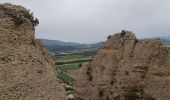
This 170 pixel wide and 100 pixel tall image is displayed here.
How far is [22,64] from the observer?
66.0 feet

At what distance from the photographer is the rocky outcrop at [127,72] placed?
1415 inches

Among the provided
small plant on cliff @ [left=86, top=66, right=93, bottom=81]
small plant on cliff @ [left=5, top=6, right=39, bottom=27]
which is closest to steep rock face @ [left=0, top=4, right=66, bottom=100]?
small plant on cliff @ [left=5, top=6, right=39, bottom=27]

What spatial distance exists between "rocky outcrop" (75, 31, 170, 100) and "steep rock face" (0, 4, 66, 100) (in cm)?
1533

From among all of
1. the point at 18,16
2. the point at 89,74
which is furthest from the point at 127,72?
the point at 18,16

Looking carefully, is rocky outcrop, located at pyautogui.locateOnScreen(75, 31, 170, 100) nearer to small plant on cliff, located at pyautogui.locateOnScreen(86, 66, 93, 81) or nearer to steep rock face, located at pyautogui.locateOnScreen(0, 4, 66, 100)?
small plant on cliff, located at pyautogui.locateOnScreen(86, 66, 93, 81)

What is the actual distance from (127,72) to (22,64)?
2061cm

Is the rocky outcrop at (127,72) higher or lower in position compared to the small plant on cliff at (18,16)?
lower

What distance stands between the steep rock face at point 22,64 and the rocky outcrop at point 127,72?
1533cm

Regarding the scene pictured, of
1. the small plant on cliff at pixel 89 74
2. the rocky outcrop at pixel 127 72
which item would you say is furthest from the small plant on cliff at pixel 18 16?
the small plant on cliff at pixel 89 74

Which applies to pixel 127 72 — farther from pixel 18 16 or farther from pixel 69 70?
pixel 69 70

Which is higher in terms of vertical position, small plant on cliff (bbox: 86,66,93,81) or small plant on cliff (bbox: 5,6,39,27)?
small plant on cliff (bbox: 5,6,39,27)

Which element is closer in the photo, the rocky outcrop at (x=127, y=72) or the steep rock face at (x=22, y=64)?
the steep rock face at (x=22, y=64)

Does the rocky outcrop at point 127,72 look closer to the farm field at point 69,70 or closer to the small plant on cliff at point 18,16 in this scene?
the small plant on cliff at point 18,16

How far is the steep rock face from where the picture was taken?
19.2 meters
